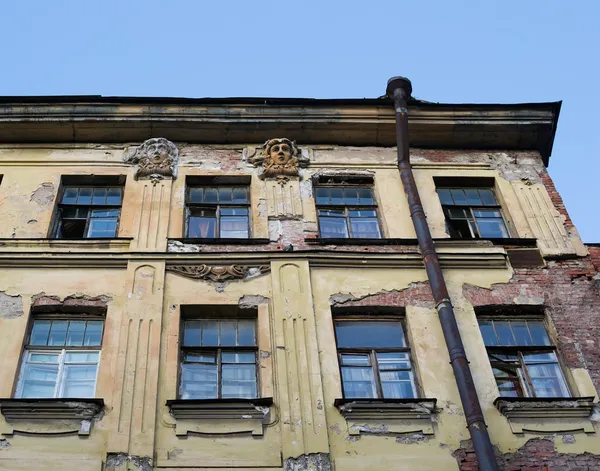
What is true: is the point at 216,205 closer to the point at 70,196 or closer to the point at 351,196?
the point at 351,196

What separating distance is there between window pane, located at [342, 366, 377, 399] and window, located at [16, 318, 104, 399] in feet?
9.78

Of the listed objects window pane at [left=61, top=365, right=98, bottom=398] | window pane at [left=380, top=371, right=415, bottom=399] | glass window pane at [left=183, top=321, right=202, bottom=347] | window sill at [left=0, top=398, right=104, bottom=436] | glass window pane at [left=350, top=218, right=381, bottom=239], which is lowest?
window sill at [left=0, top=398, right=104, bottom=436]

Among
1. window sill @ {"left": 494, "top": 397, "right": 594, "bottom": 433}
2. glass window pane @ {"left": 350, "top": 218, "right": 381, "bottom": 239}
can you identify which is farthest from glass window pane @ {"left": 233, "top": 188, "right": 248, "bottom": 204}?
window sill @ {"left": 494, "top": 397, "right": 594, "bottom": 433}

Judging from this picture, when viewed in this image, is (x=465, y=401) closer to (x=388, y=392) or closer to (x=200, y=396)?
(x=388, y=392)

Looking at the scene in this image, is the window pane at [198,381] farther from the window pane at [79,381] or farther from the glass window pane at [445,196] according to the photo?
the glass window pane at [445,196]

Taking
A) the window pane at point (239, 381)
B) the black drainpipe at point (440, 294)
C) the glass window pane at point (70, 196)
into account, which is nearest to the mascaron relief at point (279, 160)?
the black drainpipe at point (440, 294)

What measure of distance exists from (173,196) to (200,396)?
3.73 m

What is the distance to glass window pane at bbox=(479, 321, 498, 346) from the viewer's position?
33.1 ft

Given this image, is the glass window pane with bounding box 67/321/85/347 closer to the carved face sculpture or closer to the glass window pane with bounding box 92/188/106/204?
the glass window pane with bounding box 92/188/106/204

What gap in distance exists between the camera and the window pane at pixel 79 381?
364 inches

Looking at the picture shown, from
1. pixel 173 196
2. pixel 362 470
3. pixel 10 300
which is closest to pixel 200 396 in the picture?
pixel 362 470

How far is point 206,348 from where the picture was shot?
973 cm

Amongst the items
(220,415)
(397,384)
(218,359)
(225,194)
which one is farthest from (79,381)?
(225,194)

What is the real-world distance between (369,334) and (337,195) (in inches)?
120
